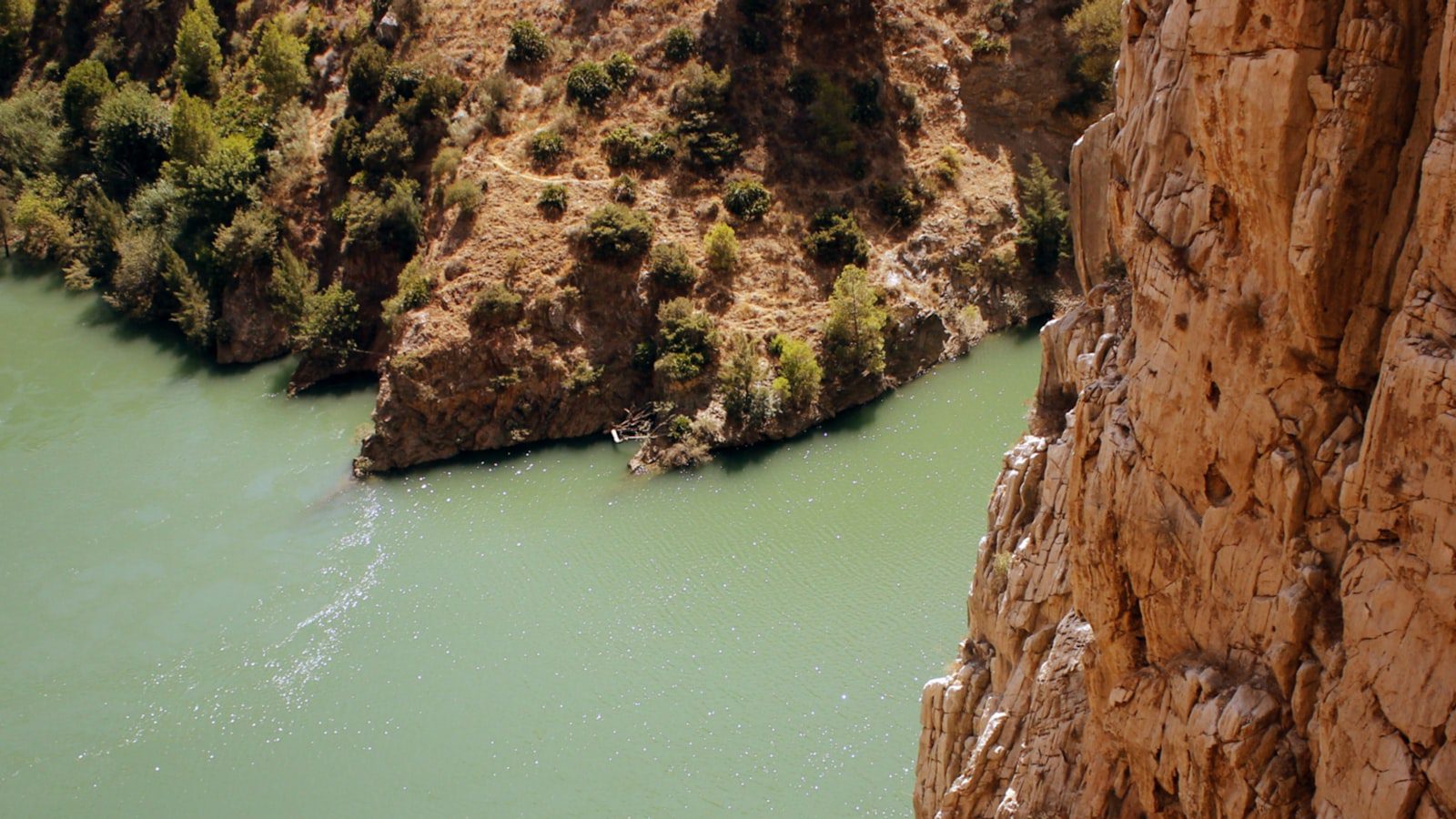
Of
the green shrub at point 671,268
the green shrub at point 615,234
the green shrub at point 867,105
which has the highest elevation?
the green shrub at point 867,105

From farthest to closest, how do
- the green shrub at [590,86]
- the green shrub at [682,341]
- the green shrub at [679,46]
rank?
the green shrub at [679,46] < the green shrub at [590,86] < the green shrub at [682,341]

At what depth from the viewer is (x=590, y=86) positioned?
141 ft

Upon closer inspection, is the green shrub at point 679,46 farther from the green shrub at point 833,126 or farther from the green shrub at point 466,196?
the green shrub at point 466,196

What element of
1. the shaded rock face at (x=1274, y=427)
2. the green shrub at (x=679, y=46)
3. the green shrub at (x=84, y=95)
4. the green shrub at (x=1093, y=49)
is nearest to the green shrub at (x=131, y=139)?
the green shrub at (x=84, y=95)

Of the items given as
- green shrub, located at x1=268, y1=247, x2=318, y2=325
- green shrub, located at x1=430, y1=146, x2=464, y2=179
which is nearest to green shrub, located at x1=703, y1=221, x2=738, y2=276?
green shrub, located at x1=430, y1=146, x2=464, y2=179

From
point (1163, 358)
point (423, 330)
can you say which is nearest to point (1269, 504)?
point (1163, 358)

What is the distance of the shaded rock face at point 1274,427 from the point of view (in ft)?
30.1

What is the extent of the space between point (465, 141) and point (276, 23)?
12.5 metres

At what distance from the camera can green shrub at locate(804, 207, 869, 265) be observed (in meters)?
41.0

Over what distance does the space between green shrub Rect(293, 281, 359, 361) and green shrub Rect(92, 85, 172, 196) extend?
1238 centimetres

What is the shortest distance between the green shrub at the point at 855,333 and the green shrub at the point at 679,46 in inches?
408

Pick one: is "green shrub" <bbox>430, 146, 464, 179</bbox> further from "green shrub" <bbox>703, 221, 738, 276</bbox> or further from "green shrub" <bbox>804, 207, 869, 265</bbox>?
"green shrub" <bbox>804, 207, 869, 265</bbox>

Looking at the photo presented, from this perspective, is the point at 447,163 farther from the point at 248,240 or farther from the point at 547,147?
the point at 248,240

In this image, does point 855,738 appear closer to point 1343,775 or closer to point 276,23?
point 1343,775
